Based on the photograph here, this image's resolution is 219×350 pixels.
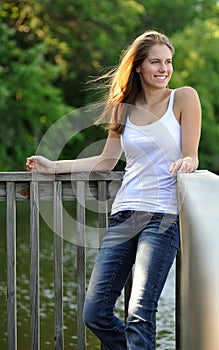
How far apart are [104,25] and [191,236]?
30985 millimetres

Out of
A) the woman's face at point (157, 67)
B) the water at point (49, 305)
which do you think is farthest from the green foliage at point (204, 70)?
the woman's face at point (157, 67)

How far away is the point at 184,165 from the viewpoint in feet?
11.6

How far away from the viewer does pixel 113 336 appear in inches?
149

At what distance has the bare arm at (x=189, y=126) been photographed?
3.59 m

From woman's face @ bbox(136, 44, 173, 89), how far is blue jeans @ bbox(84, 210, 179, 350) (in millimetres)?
515

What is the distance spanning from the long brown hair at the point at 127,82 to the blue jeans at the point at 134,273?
1.29ft

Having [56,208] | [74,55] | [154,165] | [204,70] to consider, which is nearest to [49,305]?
[56,208]

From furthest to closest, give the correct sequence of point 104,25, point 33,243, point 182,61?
point 182,61 < point 104,25 < point 33,243

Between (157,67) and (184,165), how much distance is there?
18.0 inches

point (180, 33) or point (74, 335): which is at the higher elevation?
point (180, 33)

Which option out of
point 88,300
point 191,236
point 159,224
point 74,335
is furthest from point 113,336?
point 74,335

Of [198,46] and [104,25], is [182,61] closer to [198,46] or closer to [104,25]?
[198,46]

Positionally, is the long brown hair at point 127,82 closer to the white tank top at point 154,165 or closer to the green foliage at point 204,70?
the white tank top at point 154,165

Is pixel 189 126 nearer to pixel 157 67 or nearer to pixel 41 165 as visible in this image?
pixel 157 67
